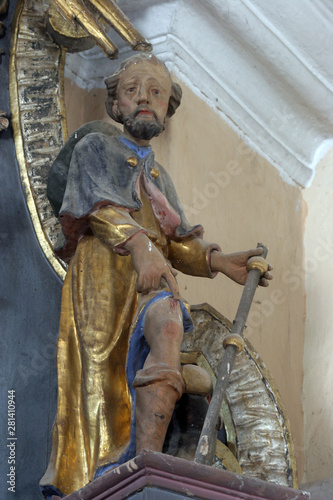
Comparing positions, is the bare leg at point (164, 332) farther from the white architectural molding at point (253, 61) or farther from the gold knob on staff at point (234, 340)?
the white architectural molding at point (253, 61)

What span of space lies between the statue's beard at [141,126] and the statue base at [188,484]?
0.96 m

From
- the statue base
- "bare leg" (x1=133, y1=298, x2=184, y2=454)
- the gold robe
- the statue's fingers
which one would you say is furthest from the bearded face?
the statue base

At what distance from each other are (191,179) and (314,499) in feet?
3.25

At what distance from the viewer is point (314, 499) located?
11.4 ft

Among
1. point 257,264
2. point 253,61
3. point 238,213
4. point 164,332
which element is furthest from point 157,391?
point 253,61

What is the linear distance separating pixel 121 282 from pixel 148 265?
153 millimetres

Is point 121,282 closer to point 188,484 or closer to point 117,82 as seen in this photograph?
point 117,82

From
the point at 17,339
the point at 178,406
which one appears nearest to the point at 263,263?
the point at 178,406

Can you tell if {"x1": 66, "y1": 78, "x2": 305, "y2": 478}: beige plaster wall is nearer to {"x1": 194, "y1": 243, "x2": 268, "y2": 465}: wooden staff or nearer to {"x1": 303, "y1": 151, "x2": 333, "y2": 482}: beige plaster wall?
{"x1": 303, "y1": 151, "x2": 333, "y2": 482}: beige plaster wall

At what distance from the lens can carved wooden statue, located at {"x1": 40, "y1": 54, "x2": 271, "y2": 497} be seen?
2543 millimetres

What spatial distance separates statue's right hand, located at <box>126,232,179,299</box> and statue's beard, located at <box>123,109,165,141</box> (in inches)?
14.1

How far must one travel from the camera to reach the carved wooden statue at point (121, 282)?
254 centimetres

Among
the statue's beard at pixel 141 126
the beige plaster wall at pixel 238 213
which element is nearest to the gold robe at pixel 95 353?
the statue's beard at pixel 141 126

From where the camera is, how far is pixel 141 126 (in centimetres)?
291
